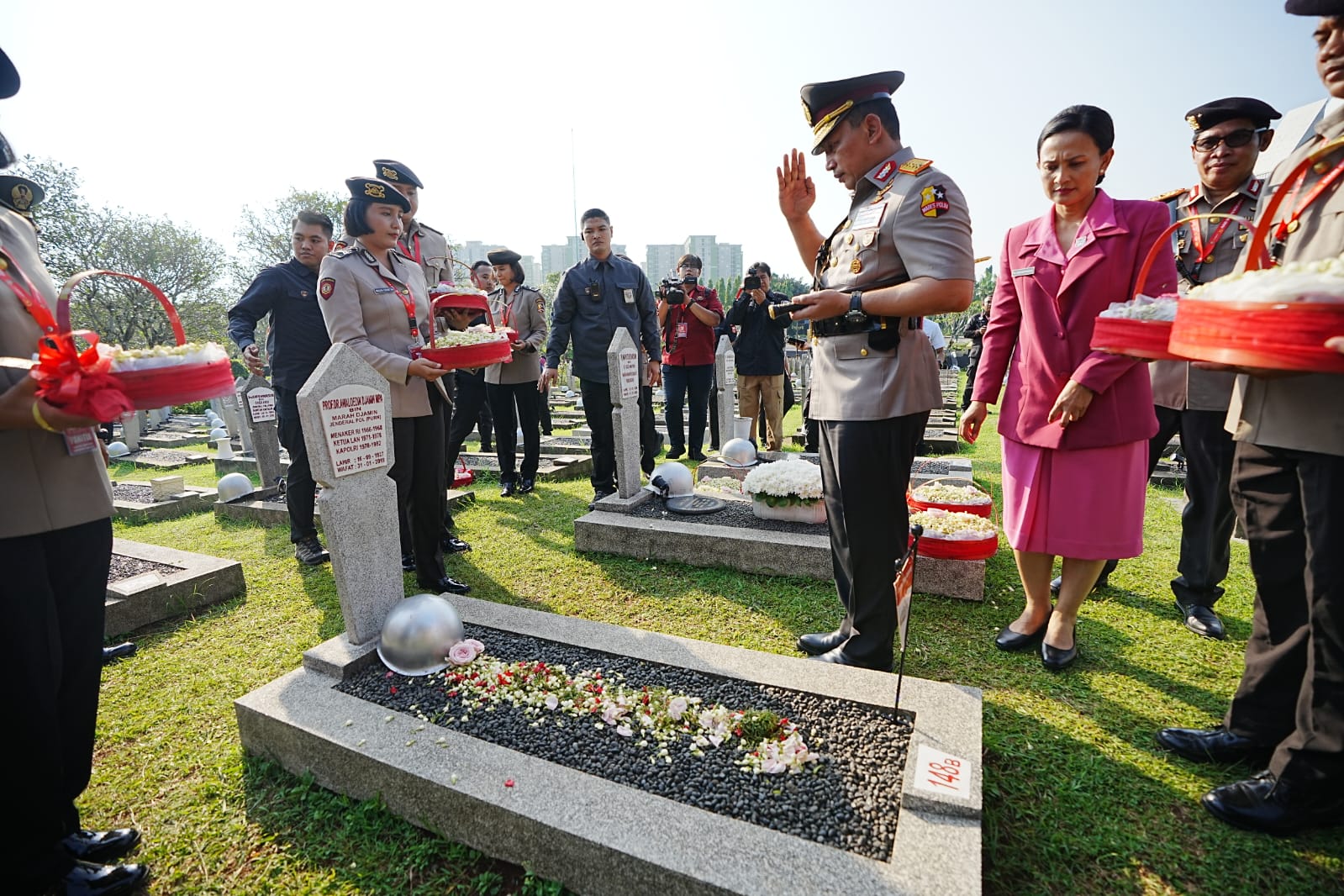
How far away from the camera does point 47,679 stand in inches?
75.3

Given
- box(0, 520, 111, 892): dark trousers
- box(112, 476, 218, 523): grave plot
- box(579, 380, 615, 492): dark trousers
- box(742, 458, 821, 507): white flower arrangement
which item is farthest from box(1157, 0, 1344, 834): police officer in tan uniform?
box(112, 476, 218, 523): grave plot

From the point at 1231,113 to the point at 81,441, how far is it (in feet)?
17.3

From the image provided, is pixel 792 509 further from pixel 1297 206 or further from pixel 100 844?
pixel 100 844

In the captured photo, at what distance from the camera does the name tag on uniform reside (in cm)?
252

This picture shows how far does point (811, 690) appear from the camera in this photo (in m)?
2.60

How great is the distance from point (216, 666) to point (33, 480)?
213cm

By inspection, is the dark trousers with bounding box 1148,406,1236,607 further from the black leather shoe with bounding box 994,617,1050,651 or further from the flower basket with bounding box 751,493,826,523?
the flower basket with bounding box 751,493,826,523

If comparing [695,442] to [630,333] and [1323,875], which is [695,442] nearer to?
[630,333]

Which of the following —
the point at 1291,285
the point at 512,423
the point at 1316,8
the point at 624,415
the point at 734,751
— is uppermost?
the point at 1316,8

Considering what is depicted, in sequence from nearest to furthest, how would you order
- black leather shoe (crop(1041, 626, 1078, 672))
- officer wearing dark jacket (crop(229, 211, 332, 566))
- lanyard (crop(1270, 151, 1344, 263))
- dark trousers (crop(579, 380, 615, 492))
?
lanyard (crop(1270, 151, 1344, 263)), black leather shoe (crop(1041, 626, 1078, 672)), officer wearing dark jacket (crop(229, 211, 332, 566)), dark trousers (crop(579, 380, 615, 492))

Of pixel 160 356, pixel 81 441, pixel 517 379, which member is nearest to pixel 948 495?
pixel 517 379

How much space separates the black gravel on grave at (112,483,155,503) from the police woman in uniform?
5609 millimetres

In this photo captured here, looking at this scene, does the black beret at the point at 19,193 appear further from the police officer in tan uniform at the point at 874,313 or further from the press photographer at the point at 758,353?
the press photographer at the point at 758,353

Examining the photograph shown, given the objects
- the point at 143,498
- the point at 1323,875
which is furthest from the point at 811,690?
the point at 143,498
